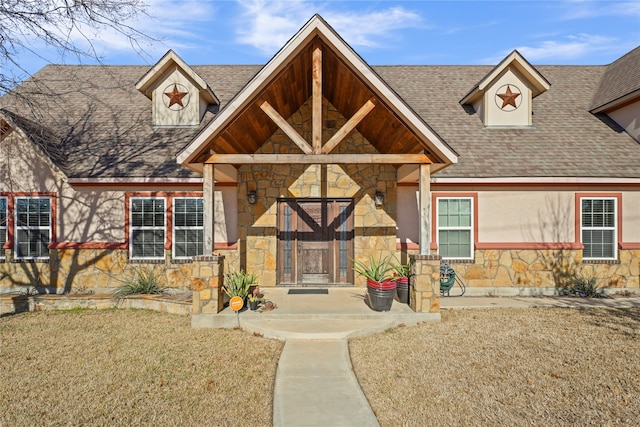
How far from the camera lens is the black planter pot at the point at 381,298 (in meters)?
7.89

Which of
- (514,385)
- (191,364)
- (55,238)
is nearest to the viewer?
(514,385)

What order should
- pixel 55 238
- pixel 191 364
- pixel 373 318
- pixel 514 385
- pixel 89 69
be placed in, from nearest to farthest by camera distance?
pixel 514 385, pixel 191 364, pixel 373 318, pixel 55 238, pixel 89 69

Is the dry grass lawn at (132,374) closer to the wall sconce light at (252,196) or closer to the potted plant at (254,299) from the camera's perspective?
the potted plant at (254,299)

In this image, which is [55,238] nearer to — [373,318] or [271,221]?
[271,221]

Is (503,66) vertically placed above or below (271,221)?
above

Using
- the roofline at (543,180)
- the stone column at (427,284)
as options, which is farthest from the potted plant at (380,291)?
the roofline at (543,180)

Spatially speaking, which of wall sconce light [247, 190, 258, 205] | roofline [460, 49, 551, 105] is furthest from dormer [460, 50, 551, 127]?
wall sconce light [247, 190, 258, 205]

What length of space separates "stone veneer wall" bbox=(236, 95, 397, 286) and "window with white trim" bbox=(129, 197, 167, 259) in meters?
2.21

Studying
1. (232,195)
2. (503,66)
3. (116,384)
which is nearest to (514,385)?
(116,384)

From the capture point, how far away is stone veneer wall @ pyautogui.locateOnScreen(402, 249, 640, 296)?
35.4 ft

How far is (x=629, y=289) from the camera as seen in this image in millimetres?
10844

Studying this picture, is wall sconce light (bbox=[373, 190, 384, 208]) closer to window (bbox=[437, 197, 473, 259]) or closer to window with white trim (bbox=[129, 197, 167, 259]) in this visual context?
window (bbox=[437, 197, 473, 259])

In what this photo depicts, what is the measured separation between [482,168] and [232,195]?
22.6ft

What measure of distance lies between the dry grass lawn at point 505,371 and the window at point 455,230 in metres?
2.98
